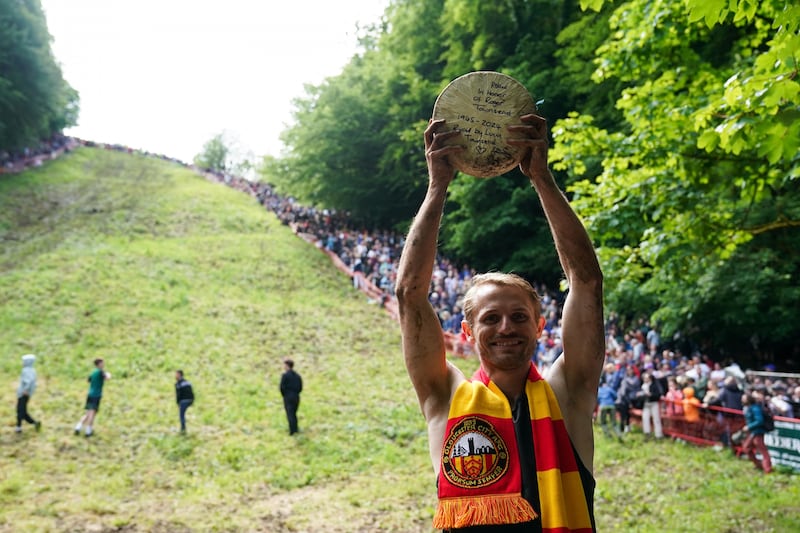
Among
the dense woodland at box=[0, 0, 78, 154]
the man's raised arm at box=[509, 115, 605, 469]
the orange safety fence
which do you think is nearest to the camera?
the man's raised arm at box=[509, 115, 605, 469]

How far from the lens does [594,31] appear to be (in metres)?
20.3

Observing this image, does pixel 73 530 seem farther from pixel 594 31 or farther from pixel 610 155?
pixel 594 31

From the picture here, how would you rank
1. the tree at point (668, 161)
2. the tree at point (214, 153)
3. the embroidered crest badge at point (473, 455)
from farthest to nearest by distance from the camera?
the tree at point (214, 153)
the tree at point (668, 161)
the embroidered crest badge at point (473, 455)

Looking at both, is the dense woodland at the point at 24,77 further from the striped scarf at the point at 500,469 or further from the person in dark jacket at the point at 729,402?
the striped scarf at the point at 500,469

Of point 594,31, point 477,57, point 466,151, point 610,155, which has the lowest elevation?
point 466,151

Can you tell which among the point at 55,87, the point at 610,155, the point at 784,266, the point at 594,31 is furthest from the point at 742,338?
the point at 55,87

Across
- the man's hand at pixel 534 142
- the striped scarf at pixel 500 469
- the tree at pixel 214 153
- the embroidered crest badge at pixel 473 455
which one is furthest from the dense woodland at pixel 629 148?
the tree at pixel 214 153

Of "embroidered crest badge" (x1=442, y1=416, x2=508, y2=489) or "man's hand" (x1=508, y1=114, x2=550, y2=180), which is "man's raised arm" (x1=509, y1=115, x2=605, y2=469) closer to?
"man's hand" (x1=508, y1=114, x2=550, y2=180)

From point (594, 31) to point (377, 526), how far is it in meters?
17.8

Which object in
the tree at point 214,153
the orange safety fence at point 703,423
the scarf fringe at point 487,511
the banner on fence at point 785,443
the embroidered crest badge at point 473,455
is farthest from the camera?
the tree at point 214,153

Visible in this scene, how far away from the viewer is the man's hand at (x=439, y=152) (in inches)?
99.7

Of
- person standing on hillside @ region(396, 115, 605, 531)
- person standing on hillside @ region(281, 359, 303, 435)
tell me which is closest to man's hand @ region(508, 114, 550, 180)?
person standing on hillside @ region(396, 115, 605, 531)

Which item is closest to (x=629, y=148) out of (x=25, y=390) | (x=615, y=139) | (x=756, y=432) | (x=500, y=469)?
(x=615, y=139)

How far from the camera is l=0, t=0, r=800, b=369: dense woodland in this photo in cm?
768
